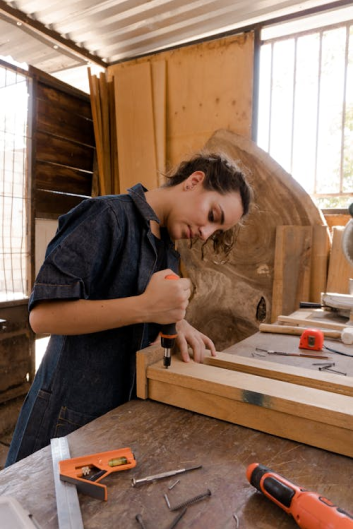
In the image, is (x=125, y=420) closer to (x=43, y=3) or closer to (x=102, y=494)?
(x=102, y=494)

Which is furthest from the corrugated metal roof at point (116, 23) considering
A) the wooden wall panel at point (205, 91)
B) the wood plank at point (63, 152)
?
the wood plank at point (63, 152)

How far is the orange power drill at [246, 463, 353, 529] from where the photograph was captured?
0.54m

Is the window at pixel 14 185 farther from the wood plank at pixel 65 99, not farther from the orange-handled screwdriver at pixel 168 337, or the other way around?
the orange-handled screwdriver at pixel 168 337

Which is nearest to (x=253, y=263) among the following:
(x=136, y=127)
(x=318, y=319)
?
(x=318, y=319)

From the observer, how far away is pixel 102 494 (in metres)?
0.64

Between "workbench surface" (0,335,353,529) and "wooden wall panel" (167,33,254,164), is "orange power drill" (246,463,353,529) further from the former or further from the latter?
"wooden wall panel" (167,33,254,164)

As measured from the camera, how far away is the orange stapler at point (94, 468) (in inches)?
25.6

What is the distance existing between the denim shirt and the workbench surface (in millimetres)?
219

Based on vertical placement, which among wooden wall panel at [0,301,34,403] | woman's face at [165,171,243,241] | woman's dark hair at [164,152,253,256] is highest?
woman's dark hair at [164,152,253,256]

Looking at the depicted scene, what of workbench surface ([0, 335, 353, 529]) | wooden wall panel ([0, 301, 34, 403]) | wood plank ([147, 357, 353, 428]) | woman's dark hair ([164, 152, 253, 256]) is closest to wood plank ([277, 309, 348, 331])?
woman's dark hair ([164, 152, 253, 256])

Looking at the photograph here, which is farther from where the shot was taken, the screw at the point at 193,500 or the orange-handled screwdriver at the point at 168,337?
the orange-handled screwdriver at the point at 168,337

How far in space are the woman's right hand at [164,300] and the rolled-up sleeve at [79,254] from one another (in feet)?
0.57

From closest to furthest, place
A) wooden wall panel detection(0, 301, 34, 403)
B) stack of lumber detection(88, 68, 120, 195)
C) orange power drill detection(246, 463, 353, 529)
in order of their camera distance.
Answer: orange power drill detection(246, 463, 353, 529) → wooden wall panel detection(0, 301, 34, 403) → stack of lumber detection(88, 68, 120, 195)

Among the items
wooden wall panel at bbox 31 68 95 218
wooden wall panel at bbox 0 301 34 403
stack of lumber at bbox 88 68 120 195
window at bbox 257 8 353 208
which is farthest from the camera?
stack of lumber at bbox 88 68 120 195
